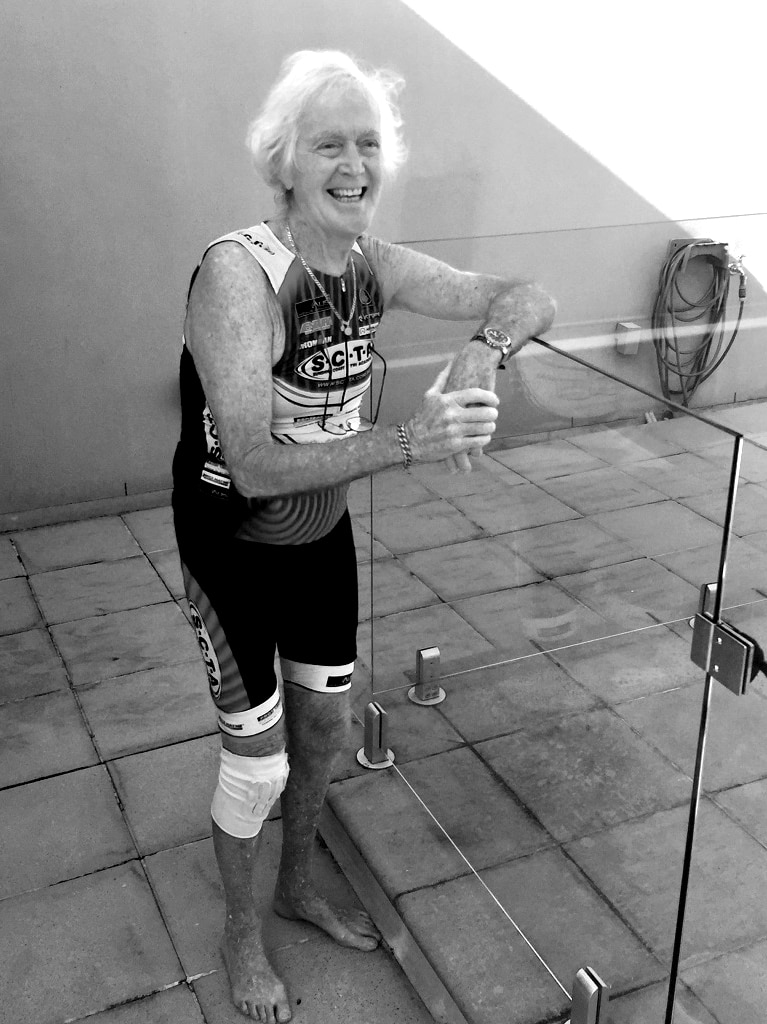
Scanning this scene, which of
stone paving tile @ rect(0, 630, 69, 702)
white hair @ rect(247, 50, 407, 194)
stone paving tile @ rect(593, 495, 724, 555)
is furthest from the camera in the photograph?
stone paving tile @ rect(0, 630, 69, 702)

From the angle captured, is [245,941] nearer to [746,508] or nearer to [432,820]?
[432,820]

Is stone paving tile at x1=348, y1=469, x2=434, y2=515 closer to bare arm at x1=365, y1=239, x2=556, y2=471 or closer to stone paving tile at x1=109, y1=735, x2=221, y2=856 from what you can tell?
bare arm at x1=365, y1=239, x2=556, y2=471

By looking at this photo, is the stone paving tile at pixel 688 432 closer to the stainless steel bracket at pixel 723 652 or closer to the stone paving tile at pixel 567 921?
the stainless steel bracket at pixel 723 652

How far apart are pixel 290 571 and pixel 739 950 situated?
0.89 meters

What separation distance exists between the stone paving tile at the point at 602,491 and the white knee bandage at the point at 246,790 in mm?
674

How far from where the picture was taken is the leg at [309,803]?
2.02 m

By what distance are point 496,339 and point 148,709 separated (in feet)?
5.15

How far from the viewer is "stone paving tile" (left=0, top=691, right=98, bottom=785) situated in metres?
2.62

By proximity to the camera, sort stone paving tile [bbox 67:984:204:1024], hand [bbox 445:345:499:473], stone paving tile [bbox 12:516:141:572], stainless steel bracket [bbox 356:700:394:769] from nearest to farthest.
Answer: hand [bbox 445:345:499:473], stone paving tile [bbox 67:984:204:1024], stainless steel bracket [bbox 356:700:394:769], stone paving tile [bbox 12:516:141:572]

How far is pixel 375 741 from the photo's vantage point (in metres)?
2.57

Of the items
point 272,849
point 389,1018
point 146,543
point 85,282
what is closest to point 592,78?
point 85,282

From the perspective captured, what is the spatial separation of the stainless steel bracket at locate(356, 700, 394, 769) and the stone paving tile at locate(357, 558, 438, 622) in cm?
23

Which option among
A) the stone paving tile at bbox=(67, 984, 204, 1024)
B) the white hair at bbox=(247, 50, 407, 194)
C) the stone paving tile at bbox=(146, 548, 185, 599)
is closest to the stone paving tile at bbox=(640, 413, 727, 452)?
the white hair at bbox=(247, 50, 407, 194)

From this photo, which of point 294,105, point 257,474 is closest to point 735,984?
point 257,474
